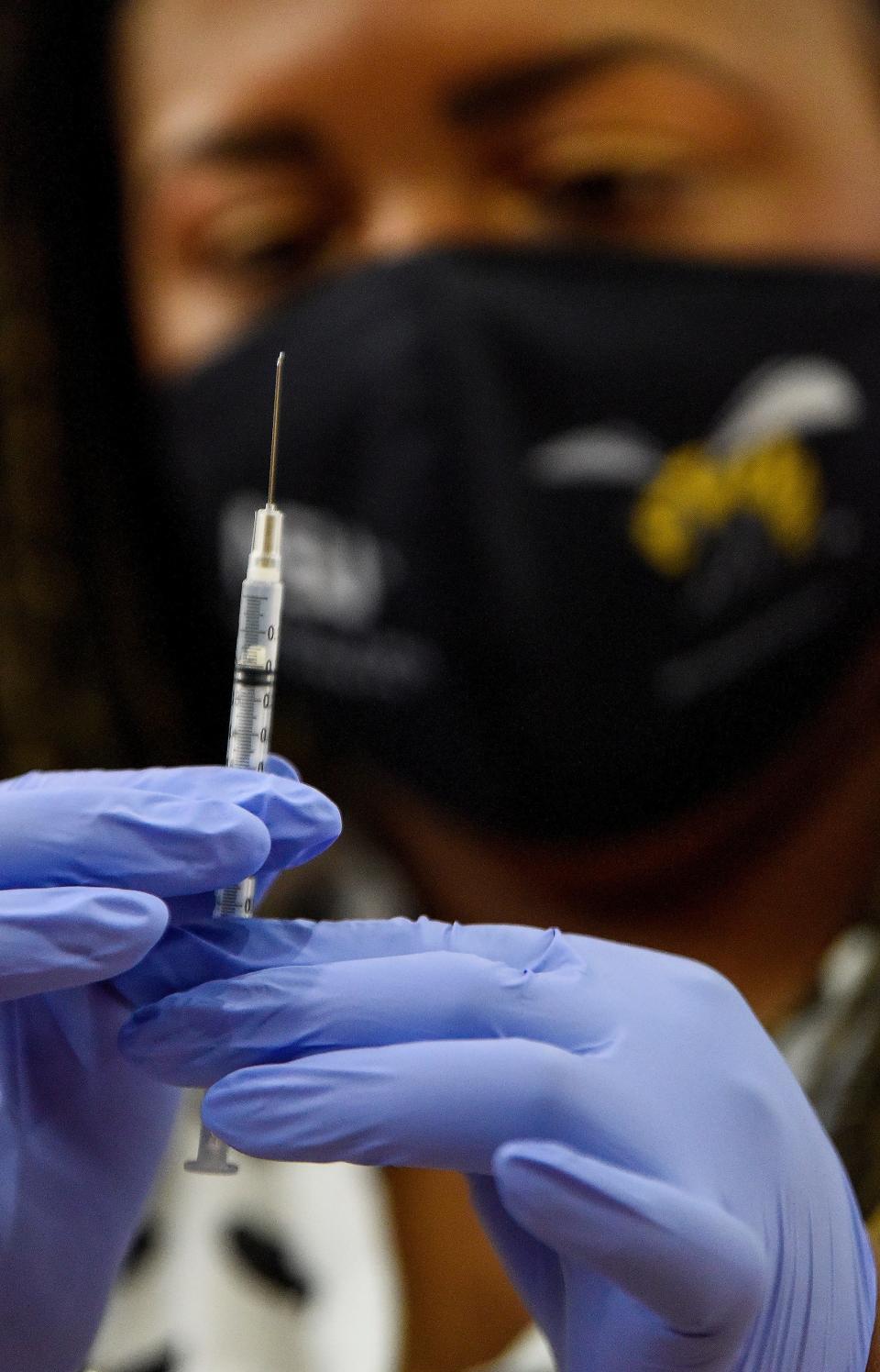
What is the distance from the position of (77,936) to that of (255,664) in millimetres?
186

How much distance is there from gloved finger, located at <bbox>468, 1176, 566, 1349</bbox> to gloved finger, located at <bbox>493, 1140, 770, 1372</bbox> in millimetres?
123

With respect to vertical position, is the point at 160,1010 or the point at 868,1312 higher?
the point at 160,1010

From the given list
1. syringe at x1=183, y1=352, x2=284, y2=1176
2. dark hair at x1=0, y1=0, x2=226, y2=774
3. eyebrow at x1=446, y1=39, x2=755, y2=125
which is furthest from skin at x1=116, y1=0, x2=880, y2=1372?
syringe at x1=183, y1=352, x2=284, y2=1176

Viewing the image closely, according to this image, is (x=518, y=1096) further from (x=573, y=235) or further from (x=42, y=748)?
(x=42, y=748)

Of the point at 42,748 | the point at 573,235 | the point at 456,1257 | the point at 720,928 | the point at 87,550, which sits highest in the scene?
the point at 573,235

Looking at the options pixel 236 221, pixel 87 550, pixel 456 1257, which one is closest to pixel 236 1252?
pixel 456 1257

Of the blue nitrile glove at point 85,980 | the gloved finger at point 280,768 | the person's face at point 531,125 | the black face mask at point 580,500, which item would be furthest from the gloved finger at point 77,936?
the person's face at point 531,125

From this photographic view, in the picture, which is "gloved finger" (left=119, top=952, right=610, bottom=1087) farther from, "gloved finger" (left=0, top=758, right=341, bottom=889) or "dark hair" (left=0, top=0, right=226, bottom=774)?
"dark hair" (left=0, top=0, right=226, bottom=774)

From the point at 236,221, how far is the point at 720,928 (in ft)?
3.17

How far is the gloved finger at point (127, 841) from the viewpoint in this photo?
70cm

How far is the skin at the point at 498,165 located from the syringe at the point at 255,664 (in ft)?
2.01

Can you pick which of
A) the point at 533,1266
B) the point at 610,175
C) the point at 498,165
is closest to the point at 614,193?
the point at 610,175

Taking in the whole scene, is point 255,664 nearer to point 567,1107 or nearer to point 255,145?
point 567,1107

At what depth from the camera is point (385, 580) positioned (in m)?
1.30
